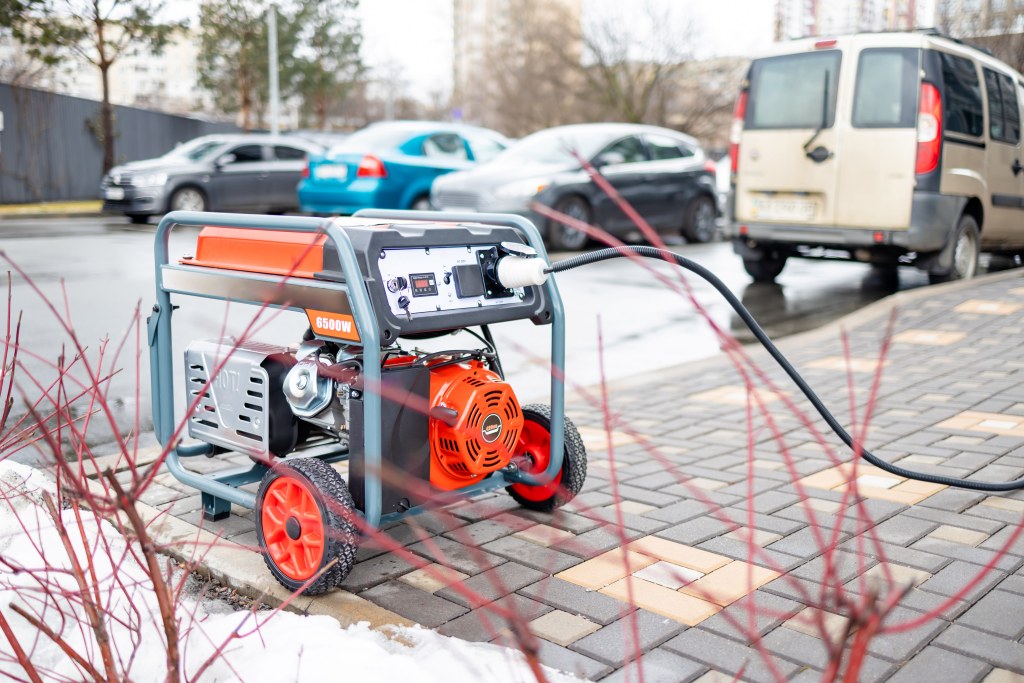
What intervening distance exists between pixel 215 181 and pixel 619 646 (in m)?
15.0

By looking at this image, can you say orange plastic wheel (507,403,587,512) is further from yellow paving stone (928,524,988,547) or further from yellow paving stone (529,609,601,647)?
yellow paving stone (928,524,988,547)

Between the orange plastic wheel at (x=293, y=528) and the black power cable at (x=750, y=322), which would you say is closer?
the black power cable at (x=750, y=322)

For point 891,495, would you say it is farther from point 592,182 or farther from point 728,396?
point 592,182

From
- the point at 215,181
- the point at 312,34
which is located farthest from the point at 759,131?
the point at 312,34

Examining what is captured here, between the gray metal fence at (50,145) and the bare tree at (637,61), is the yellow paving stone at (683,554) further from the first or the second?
the bare tree at (637,61)

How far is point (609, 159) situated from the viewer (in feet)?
39.8

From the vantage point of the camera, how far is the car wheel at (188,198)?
1580cm

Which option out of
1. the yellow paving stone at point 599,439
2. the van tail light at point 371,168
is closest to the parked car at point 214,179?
the van tail light at point 371,168

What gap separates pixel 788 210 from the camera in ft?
29.4

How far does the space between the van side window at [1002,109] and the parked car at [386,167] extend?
22.6 ft

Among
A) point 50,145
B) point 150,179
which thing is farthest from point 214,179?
point 50,145

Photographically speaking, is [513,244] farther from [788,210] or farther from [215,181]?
[215,181]

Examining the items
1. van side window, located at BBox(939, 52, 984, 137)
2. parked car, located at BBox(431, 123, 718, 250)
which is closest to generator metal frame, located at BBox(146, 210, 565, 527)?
van side window, located at BBox(939, 52, 984, 137)

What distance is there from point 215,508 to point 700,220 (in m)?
11.1
